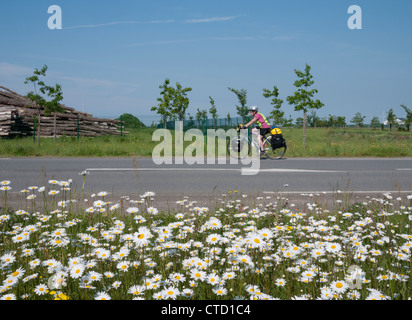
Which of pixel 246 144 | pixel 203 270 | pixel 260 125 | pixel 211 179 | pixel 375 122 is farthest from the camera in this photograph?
pixel 375 122

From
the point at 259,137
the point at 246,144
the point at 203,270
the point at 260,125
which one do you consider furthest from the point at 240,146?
the point at 203,270

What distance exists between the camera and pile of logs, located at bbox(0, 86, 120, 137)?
26578mm

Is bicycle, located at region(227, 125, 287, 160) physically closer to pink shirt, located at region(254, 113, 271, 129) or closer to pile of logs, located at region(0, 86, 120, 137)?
pink shirt, located at region(254, 113, 271, 129)

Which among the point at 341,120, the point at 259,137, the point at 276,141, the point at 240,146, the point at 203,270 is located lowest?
the point at 203,270

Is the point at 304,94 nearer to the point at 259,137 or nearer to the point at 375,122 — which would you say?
the point at 259,137

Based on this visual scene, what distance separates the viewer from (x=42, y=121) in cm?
2981

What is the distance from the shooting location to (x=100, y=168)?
10.8 m

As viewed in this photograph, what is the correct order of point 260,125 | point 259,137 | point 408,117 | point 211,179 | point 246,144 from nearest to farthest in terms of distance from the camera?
point 211,179 → point 259,137 → point 260,125 → point 246,144 → point 408,117

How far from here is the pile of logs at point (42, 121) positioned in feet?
87.2

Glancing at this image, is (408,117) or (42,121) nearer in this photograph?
(42,121)

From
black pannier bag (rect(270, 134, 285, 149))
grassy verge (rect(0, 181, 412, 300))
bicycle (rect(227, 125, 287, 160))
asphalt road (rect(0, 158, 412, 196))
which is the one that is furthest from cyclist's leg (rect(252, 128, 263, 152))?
grassy verge (rect(0, 181, 412, 300))

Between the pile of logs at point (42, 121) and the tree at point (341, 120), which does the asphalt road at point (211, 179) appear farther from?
the tree at point (341, 120)

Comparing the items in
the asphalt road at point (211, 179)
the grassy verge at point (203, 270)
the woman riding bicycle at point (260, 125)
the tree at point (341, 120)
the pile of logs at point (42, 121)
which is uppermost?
the tree at point (341, 120)

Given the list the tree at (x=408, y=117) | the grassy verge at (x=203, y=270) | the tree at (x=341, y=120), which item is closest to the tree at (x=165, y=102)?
the grassy verge at (x=203, y=270)
